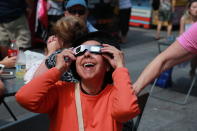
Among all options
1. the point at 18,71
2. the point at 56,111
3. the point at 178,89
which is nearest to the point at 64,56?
the point at 56,111

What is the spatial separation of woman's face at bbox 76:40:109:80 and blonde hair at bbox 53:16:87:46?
0.57 m

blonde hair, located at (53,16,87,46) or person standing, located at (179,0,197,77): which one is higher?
blonde hair, located at (53,16,87,46)

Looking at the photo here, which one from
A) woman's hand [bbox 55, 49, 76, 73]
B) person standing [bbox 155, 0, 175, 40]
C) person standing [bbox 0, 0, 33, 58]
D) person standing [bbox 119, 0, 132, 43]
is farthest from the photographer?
person standing [bbox 155, 0, 175, 40]

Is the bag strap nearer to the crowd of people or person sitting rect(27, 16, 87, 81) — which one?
the crowd of people

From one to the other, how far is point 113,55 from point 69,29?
26.6 inches

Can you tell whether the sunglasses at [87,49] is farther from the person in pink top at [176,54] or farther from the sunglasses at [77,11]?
the sunglasses at [77,11]

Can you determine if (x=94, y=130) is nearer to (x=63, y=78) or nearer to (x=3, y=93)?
(x=63, y=78)

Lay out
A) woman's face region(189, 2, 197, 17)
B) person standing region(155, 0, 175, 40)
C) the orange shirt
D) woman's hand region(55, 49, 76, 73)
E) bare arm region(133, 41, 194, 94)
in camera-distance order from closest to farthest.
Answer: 1. the orange shirt
2. woman's hand region(55, 49, 76, 73)
3. bare arm region(133, 41, 194, 94)
4. woman's face region(189, 2, 197, 17)
5. person standing region(155, 0, 175, 40)

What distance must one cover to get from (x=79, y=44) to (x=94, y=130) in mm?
568

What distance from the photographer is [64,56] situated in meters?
2.33

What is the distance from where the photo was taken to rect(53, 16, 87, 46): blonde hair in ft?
9.29

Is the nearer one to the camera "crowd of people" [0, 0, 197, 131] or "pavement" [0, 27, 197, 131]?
"crowd of people" [0, 0, 197, 131]

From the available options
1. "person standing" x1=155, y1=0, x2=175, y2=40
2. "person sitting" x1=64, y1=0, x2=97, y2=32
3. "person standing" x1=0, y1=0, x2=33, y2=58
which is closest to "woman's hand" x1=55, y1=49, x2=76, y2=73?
"person sitting" x1=64, y1=0, x2=97, y2=32

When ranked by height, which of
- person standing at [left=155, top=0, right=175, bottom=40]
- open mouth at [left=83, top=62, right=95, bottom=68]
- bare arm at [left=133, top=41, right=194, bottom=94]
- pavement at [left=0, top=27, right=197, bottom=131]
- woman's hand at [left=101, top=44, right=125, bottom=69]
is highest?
woman's hand at [left=101, top=44, right=125, bottom=69]
